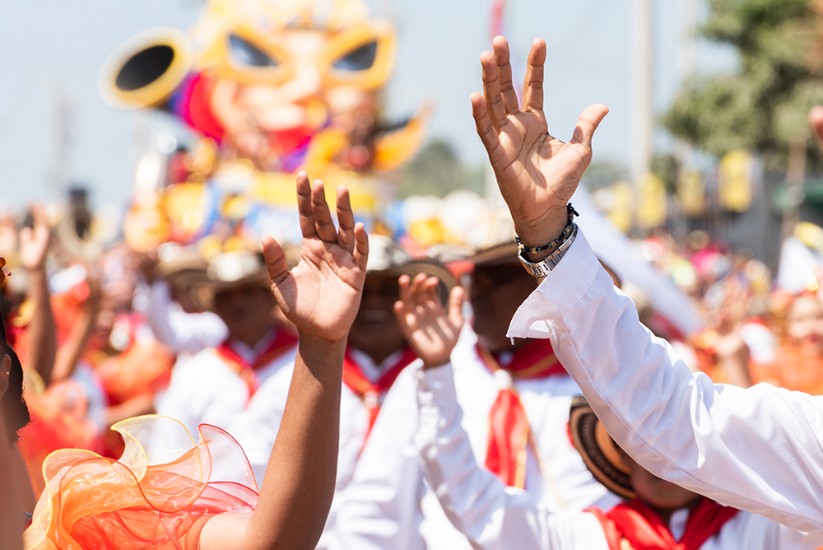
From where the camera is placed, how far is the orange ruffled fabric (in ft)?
6.59

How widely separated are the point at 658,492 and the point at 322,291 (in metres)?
1.17

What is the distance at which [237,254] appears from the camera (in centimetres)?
650

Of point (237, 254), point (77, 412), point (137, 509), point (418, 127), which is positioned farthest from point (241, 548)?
point (418, 127)

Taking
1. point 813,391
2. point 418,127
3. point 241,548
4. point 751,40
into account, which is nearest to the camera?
point 241,548

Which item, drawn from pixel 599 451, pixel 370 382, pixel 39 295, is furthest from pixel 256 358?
pixel 599 451

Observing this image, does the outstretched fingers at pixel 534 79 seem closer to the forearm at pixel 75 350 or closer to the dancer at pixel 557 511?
the dancer at pixel 557 511

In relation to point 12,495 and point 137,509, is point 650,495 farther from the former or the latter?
point 12,495

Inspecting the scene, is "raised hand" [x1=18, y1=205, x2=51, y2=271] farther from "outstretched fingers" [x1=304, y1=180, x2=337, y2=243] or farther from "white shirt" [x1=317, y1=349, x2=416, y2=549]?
"outstretched fingers" [x1=304, y1=180, x2=337, y2=243]

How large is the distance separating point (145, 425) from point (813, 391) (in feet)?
13.2

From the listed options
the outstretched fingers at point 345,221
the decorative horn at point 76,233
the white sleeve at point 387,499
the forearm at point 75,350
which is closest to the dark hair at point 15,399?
the outstretched fingers at point 345,221

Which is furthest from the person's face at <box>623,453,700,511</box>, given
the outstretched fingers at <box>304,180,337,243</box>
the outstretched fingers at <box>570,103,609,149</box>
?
the outstretched fingers at <box>304,180,337,243</box>

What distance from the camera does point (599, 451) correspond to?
9.63 ft

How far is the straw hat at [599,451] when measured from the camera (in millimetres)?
2893

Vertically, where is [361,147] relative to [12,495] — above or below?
below
